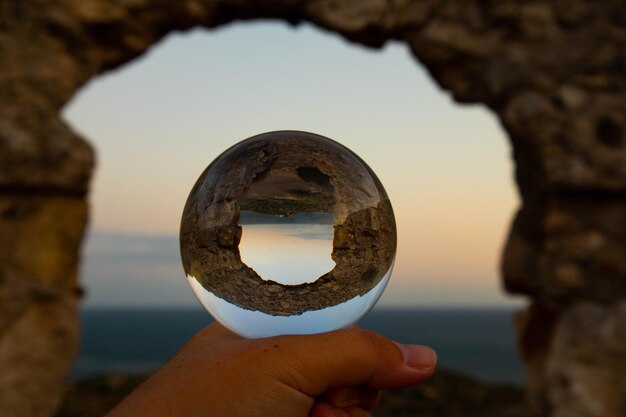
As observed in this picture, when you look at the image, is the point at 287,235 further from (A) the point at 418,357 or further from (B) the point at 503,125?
(B) the point at 503,125

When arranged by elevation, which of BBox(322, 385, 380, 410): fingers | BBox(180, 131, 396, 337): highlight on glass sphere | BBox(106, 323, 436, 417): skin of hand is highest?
BBox(180, 131, 396, 337): highlight on glass sphere

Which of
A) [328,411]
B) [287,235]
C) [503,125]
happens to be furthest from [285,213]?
[503,125]

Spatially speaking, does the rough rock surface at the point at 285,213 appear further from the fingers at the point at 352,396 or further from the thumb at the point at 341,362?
the fingers at the point at 352,396

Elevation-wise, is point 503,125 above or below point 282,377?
above

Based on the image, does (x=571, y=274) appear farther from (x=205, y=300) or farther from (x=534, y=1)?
(x=205, y=300)

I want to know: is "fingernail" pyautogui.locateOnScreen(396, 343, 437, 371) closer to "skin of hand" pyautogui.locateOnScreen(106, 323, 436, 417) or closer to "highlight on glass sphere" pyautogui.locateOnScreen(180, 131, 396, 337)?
"skin of hand" pyautogui.locateOnScreen(106, 323, 436, 417)

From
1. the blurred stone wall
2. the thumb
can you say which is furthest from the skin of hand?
the blurred stone wall

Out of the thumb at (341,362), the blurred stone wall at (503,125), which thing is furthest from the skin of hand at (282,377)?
the blurred stone wall at (503,125)

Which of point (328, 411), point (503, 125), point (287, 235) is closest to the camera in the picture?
point (287, 235)
